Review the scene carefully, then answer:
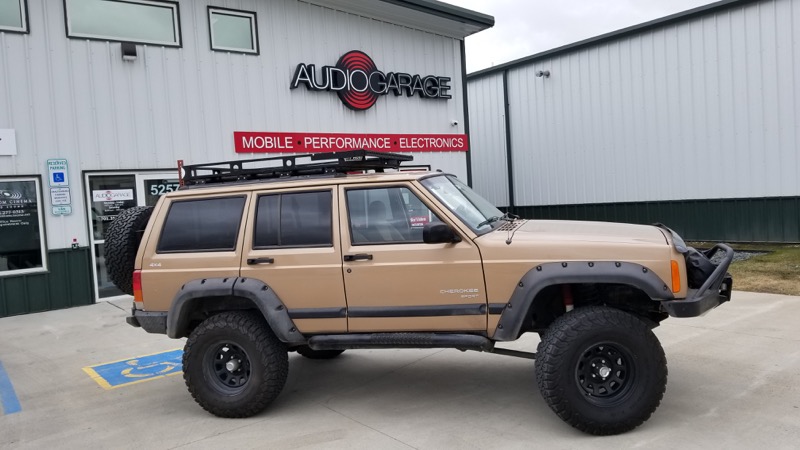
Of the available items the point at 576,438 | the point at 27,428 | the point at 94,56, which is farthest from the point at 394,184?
the point at 94,56

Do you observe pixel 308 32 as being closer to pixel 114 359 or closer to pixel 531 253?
pixel 114 359

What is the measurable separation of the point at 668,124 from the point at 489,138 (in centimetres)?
662

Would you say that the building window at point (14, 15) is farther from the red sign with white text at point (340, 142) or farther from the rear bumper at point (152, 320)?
the rear bumper at point (152, 320)

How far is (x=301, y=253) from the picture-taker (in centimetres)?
487

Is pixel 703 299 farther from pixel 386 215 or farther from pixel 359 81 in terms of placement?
pixel 359 81

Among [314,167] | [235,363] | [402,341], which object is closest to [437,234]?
[402,341]

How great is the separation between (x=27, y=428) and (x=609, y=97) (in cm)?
1577

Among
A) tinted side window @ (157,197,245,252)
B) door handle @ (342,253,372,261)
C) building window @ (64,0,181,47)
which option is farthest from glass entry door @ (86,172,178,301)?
door handle @ (342,253,372,261)

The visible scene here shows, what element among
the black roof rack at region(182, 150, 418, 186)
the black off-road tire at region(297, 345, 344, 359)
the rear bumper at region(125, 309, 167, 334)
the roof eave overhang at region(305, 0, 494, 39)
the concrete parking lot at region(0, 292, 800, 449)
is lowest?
the concrete parking lot at region(0, 292, 800, 449)

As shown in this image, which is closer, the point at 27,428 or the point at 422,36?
the point at 27,428

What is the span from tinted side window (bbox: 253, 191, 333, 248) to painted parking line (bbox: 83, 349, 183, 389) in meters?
2.37

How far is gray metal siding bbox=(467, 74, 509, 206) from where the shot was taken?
67.2 feet

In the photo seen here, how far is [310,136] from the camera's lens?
13.0 m

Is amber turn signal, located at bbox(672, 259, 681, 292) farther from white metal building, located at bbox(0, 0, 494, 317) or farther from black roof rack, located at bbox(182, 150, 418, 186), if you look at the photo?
white metal building, located at bbox(0, 0, 494, 317)
